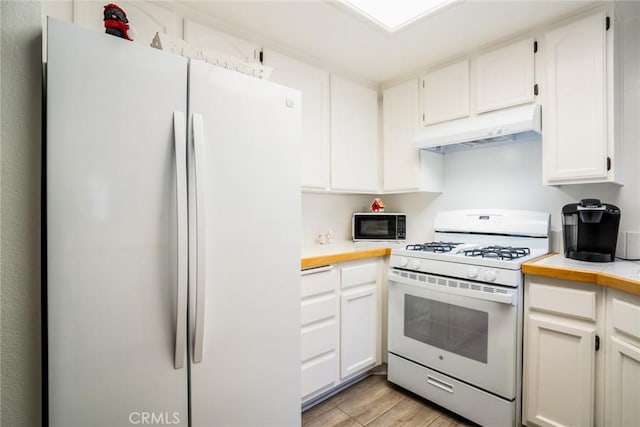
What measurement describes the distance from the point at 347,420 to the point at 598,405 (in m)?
1.21

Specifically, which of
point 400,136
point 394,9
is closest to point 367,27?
point 394,9

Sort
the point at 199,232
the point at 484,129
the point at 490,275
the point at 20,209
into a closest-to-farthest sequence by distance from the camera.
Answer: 1. the point at 20,209
2. the point at 199,232
3. the point at 490,275
4. the point at 484,129

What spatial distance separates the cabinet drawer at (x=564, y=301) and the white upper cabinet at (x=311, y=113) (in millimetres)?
1404

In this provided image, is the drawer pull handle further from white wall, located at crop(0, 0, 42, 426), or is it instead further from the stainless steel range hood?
white wall, located at crop(0, 0, 42, 426)

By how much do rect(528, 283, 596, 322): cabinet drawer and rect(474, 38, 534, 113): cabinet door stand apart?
1106 mm

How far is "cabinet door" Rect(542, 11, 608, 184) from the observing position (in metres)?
1.55

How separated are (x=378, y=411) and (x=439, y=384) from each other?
1.32 feet

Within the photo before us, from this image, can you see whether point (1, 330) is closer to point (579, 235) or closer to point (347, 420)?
point (347, 420)

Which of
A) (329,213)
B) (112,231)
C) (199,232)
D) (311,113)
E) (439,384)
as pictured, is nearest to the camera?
(112,231)

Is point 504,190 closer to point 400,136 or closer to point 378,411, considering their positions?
point 400,136

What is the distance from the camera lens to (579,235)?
164 centimetres

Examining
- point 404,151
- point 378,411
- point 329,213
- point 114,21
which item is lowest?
point 378,411

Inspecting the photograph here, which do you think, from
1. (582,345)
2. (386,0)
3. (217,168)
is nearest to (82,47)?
(217,168)

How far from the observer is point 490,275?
61.4 inches
